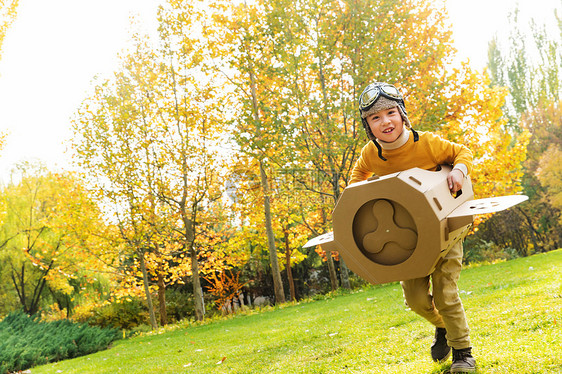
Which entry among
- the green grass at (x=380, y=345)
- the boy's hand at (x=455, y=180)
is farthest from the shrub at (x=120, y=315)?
the boy's hand at (x=455, y=180)

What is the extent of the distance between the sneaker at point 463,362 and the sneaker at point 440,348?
41 centimetres

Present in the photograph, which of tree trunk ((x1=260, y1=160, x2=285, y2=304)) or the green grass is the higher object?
tree trunk ((x1=260, y1=160, x2=285, y2=304))

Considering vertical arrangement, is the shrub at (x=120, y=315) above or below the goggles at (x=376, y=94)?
below

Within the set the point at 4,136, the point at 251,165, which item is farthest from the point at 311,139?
the point at 4,136

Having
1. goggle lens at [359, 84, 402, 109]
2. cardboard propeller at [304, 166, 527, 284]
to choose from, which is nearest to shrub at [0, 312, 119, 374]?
cardboard propeller at [304, 166, 527, 284]

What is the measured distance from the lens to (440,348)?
135 inches

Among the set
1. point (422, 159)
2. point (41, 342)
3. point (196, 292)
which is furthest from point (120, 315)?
point (422, 159)

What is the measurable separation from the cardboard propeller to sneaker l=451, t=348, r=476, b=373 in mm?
816

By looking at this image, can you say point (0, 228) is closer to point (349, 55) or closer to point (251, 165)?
point (251, 165)

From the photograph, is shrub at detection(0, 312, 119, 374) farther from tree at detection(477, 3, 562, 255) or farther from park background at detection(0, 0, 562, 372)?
tree at detection(477, 3, 562, 255)

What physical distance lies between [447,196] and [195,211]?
13584 millimetres

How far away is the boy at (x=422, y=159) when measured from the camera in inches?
117

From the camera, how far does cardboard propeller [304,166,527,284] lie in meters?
2.42

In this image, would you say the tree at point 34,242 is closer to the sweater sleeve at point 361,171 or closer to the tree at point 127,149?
the tree at point 127,149
